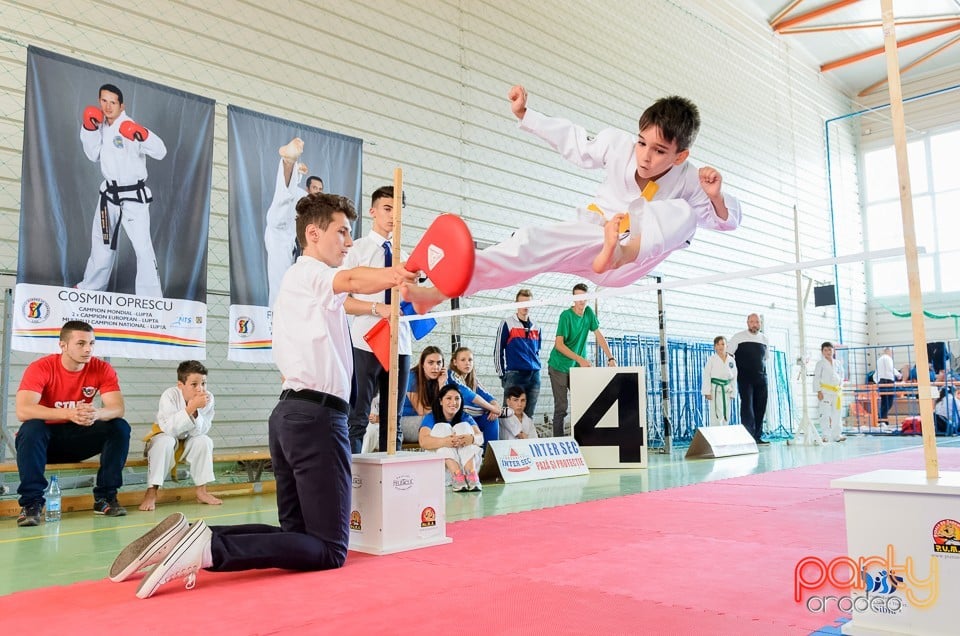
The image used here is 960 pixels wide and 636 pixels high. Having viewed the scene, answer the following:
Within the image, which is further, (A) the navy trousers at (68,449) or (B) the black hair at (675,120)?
(A) the navy trousers at (68,449)

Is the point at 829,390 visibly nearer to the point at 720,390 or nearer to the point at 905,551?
the point at 720,390

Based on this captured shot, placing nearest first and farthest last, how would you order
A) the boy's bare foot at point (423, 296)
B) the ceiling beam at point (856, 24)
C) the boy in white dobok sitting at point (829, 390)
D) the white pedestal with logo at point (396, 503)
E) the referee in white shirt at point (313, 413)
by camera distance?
the referee in white shirt at point (313, 413), the boy's bare foot at point (423, 296), the white pedestal with logo at point (396, 503), the boy in white dobok sitting at point (829, 390), the ceiling beam at point (856, 24)

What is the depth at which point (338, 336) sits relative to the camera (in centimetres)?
304

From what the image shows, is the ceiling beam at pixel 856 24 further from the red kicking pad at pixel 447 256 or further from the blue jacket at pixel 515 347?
the red kicking pad at pixel 447 256

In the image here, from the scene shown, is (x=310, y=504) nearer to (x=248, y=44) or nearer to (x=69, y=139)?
(x=69, y=139)

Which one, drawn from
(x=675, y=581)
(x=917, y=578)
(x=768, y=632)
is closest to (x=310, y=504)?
(x=675, y=581)

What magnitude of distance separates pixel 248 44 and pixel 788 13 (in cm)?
1090

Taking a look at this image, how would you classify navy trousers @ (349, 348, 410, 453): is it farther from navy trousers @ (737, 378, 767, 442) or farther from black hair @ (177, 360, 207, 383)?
navy trousers @ (737, 378, 767, 442)

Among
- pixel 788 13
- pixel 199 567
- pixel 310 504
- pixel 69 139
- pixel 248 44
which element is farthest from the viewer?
pixel 788 13

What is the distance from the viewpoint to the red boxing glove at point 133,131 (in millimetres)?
5152

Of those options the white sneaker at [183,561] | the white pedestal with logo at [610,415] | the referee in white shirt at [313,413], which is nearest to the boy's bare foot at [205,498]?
the referee in white shirt at [313,413]

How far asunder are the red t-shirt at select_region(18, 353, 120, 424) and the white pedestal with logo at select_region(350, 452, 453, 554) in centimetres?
218

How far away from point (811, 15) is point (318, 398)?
44.9ft

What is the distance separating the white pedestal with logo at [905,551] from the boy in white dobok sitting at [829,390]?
30.2 feet
